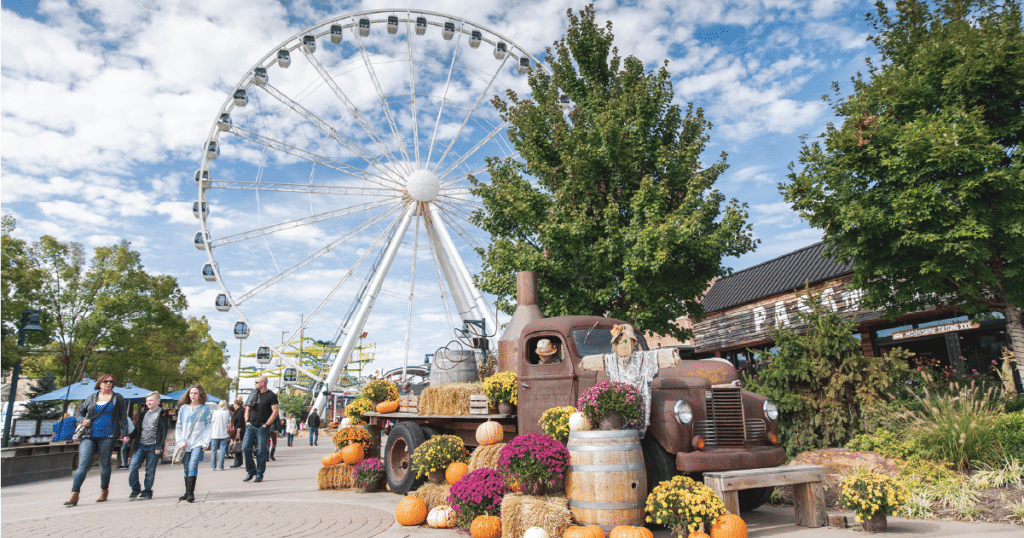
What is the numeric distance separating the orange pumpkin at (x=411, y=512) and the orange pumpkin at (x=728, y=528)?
11.0ft

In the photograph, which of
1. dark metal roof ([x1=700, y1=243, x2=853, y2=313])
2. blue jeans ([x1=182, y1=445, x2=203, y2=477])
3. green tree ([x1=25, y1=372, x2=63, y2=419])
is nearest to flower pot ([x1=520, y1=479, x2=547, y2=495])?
blue jeans ([x1=182, y1=445, x2=203, y2=477])

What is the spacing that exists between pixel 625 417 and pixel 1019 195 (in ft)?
24.5

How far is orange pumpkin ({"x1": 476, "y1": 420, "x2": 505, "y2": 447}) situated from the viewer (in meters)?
7.34

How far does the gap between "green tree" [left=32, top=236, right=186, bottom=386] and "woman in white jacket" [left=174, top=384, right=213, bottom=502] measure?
18.5 meters

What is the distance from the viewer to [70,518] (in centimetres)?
730

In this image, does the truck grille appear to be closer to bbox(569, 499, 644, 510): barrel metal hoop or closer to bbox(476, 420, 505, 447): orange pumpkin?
bbox(569, 499, 644, 510): barrel metal hoop

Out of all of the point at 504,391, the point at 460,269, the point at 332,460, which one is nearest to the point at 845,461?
the point at 504,391

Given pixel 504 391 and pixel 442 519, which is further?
pixel 504 391

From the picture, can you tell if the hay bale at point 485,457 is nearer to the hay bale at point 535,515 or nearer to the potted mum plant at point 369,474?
the hay bale at point 535,515

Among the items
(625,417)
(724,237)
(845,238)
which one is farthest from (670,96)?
(625,417)

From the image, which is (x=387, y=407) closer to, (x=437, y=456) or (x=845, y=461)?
(x=437, y=456)

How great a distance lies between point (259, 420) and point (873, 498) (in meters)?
9.96

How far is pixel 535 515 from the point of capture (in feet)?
17.8

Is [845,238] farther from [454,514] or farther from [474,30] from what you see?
[474,30]
